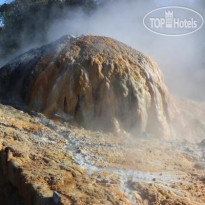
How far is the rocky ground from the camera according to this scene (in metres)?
5.43

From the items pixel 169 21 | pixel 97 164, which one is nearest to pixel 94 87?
pixel 97 164

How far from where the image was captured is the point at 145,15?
22.4 meters

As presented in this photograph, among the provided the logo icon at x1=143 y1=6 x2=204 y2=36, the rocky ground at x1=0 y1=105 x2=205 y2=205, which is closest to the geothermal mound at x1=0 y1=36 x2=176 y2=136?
the rocky ground at x1=0 y1=105 x2=205 y2=205

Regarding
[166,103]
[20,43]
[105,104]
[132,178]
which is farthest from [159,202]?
[20,43]

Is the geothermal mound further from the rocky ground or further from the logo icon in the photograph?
the logo icon

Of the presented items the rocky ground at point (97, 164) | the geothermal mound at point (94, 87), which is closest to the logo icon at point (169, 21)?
the geothermal mound at point (94, 87)

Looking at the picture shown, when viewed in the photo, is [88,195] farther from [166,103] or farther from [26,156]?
[166,103]

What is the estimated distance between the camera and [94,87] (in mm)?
10734

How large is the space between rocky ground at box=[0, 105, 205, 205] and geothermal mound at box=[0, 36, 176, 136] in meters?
Result: 0.75

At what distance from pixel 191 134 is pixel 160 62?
10.2m

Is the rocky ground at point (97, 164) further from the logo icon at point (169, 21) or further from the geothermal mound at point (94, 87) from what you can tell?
the logo icon at point (169, 21)

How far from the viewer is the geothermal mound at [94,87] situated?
10555mm

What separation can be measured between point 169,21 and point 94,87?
429 inches

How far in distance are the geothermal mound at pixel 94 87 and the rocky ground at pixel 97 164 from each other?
0.75 meters
